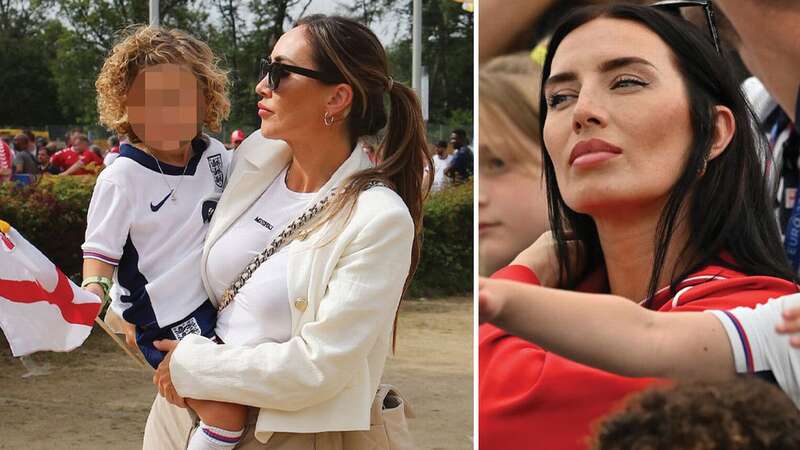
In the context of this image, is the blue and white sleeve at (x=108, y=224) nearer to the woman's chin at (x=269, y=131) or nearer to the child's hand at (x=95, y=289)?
the child's hand at (x=95, y=289)

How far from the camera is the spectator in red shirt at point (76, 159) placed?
12.0 meters

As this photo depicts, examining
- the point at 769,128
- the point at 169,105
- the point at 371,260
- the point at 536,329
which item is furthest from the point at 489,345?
the point at 169,105

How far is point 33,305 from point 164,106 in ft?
1.92

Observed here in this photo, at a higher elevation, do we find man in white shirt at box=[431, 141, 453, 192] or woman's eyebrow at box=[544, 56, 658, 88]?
woman's eyebrow at box=[544, 56, 658, 88]

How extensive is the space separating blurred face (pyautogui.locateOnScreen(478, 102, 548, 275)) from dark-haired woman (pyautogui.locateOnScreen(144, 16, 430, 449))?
0.24 metres

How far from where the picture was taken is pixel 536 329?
1.70 meters

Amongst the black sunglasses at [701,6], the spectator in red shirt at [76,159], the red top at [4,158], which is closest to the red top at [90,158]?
the spectator in red shirt at [76,159]

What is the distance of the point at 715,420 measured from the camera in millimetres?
1513

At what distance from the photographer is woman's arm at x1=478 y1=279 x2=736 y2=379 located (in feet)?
5.18

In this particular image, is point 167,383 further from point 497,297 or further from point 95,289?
point 497,297

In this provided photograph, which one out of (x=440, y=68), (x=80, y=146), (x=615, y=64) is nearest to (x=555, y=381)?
(x=615, y=64)

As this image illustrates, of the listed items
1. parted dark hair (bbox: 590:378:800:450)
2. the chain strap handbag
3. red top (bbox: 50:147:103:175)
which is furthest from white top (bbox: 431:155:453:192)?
parted dark hair (bbox: 590:378:800:450)

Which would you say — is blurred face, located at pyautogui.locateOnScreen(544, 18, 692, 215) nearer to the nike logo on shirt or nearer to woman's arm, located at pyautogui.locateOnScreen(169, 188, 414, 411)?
woman's arm, located at pyautogui.locateOnScreen(169, 188, 414, 411)

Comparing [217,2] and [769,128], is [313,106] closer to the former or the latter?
[769,128]
